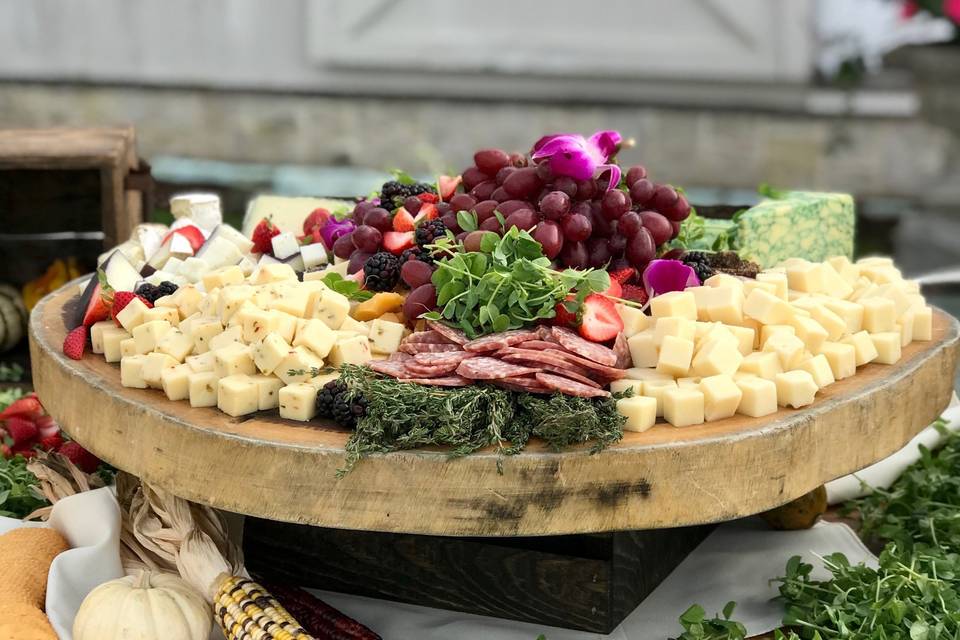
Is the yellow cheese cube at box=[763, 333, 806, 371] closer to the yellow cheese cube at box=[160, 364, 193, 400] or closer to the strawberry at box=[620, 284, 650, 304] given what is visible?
the strawberry at box=[620, 284, 650, 304]

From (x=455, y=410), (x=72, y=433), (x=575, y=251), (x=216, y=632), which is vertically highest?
(x=575, y=251)

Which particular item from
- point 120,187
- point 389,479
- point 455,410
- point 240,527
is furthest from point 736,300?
point 120,187

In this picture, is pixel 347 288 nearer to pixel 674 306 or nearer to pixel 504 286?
pixel 504 286

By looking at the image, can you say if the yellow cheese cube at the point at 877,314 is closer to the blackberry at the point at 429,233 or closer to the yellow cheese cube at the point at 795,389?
the yellow cheese cube at the point at 795,389

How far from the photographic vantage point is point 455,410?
5.38 feet

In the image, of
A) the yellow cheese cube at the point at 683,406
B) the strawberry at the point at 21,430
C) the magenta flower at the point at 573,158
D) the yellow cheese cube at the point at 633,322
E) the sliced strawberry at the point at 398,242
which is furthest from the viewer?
the strawberry at the point at 21,430

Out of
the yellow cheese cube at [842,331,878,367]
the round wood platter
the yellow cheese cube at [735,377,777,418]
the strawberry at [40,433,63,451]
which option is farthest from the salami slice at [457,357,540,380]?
the strawberry at [40,433,63,451]

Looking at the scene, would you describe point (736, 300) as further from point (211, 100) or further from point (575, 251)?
point (211, 100)

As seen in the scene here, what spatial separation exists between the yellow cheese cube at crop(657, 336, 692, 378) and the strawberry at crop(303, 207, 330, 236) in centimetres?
104

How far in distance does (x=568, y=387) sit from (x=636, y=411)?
110mm

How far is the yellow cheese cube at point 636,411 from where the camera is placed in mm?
1694

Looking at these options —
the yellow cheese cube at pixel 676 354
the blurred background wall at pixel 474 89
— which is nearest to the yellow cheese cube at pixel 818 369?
the yellow cheese cube at pixel 676 354

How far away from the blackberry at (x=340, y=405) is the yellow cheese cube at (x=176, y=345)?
0.99 ft

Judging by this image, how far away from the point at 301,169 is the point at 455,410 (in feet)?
17.1
